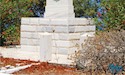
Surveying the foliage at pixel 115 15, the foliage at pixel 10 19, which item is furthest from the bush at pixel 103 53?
the foliage at pixel 10 19

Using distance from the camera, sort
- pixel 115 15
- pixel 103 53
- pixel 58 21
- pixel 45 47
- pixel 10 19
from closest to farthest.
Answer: pixel 103 53, pixel 45 47, pixel 58 21, pixel 115 15, pixel 10 19

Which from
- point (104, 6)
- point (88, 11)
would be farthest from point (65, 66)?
point (88, 11)

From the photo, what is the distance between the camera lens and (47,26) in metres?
11.8

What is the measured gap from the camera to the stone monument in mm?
11266

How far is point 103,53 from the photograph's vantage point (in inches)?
303

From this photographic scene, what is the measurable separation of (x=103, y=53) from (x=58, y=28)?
396cm

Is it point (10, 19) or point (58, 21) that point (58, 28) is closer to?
point (58, 21)

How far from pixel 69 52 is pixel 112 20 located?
2.71 m

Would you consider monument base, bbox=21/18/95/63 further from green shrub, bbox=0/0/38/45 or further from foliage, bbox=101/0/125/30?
green shrub, bbox=0/0/38/45

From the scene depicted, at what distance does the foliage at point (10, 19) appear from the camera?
15.1m

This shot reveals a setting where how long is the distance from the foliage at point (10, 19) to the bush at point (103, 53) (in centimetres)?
750

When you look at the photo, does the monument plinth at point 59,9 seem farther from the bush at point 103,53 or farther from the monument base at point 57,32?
the bush at point 103,53

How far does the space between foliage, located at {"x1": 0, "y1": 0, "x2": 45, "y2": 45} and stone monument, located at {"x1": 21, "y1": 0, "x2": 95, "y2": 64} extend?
3.00 m

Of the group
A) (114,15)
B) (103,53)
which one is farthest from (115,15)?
(103,53)
